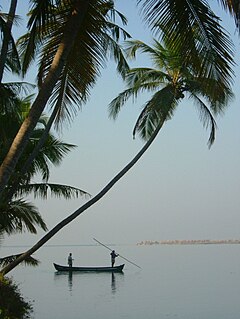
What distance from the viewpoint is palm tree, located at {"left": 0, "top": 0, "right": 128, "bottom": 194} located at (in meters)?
7.43

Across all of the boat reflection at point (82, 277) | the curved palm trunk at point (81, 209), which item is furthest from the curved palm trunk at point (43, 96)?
the boat reflection at point (82, 277)

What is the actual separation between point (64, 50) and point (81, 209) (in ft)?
24.6

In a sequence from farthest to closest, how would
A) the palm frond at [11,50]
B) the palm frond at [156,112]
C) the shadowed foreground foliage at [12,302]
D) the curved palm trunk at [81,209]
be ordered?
the palm frond at [156,112] < the curved palm trunk at [81,209] < the shadowed foreground foliage at [12,302] < the palm frond at [11,50]

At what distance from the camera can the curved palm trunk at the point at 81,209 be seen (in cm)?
1379

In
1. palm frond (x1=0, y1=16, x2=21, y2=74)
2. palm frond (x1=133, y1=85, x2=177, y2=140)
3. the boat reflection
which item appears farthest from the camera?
the boat reflection

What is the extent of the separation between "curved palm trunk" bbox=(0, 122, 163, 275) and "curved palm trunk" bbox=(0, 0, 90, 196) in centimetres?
658

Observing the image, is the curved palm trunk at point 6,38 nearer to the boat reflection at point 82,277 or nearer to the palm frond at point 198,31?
the palm frond at point 198,31

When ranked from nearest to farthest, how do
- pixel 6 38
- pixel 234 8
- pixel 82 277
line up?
pixel 234 8, pixel 6 38, pixel 82 277

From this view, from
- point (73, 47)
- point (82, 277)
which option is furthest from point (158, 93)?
point (82, 277)

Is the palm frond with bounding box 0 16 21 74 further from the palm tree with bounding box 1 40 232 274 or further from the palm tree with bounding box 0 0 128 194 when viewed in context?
the palm tree with bounding box 1 40 232 274

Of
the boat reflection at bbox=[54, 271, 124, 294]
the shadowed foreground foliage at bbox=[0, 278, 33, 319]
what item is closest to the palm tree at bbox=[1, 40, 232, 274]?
the shadowed foreground foliage at bbox=[0, 278, 33, 319]

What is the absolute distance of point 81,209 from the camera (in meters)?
14.6

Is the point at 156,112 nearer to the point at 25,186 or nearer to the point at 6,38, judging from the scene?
the point at 25,186

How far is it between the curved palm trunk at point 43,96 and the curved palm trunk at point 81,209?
6.58 meters
